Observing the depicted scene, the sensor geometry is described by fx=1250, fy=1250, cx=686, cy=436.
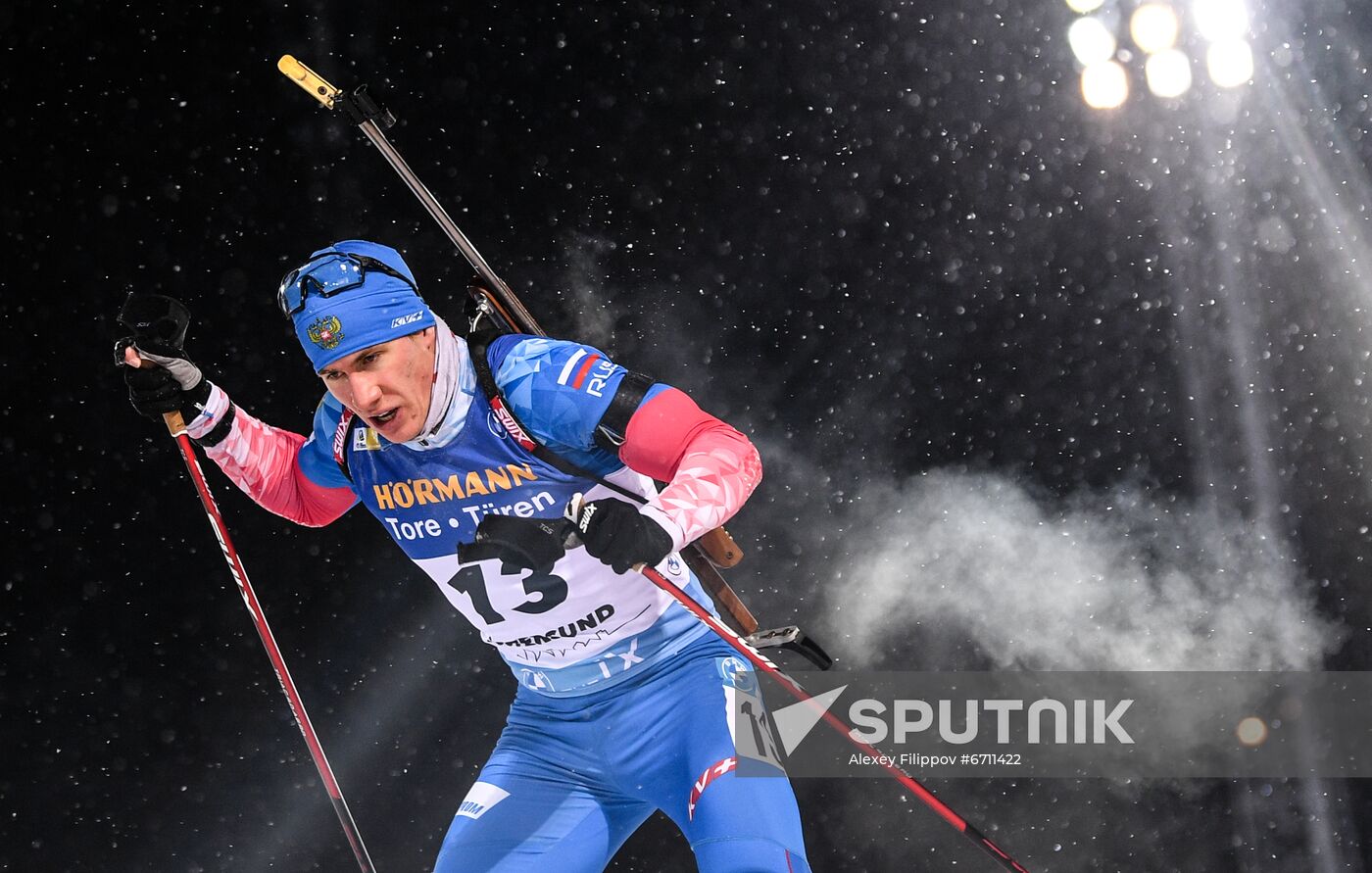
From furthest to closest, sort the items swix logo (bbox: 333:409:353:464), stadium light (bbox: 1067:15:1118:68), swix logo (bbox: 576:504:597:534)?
stadium light (bbox: 1067:15:1118:68) → swix logo (bbox: 333:409:353:464) → swix logo (bbox: 576:504:597:534)

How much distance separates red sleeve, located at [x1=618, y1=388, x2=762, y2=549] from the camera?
227 centimetres

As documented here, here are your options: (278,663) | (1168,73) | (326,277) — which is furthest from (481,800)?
(1168,73)

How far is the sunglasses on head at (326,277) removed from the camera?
2465mm

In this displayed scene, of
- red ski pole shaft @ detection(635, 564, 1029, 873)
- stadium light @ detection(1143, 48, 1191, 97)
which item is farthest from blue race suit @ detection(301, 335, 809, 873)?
stadium light @ detection(1143, 48, 1191, 97)

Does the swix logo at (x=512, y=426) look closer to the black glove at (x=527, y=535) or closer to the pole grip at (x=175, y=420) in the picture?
the black glove at (x=527, y=535)

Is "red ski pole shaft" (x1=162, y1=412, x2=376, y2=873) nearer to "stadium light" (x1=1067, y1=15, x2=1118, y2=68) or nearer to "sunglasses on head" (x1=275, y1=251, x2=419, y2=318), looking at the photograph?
"sunglasses on head" (x1=275, y1=251, x2=419, y2=318)

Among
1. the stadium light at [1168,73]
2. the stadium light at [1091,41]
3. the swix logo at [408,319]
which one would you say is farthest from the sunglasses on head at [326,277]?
the stadium light at [1168,73]

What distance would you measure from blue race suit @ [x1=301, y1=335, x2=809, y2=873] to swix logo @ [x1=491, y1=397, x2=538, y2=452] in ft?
0.06

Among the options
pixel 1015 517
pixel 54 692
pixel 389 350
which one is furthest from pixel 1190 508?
pixel 54 692

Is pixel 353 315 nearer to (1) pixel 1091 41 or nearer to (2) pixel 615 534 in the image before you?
(2) pixel 615 534

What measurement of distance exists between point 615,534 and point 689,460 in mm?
267

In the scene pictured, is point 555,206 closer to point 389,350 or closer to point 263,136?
point 263,136

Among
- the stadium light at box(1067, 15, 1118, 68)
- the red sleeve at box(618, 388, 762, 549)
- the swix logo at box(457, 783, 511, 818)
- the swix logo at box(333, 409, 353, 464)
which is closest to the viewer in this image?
the red sleeve at box(618, 388, 762, 549)

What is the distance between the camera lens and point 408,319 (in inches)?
97.4
